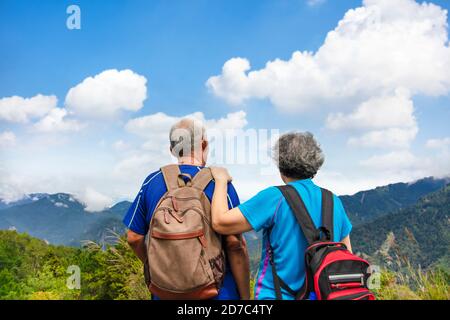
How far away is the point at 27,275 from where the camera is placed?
28.8 feet

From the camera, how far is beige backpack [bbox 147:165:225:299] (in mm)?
2469

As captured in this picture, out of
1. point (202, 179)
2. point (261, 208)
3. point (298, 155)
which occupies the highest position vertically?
point (298, 155)

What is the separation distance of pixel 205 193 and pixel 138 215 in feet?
1.80

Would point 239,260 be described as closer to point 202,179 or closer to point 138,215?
A: point 202,179

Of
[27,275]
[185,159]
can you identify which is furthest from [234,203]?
[27,275]

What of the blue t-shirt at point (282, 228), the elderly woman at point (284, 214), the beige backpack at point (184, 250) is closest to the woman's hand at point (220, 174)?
the elderly woman at point (284, 214)

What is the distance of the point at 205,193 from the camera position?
2680 millimetres

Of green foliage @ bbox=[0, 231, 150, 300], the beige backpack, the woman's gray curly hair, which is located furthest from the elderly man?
green foliage @ bbox=[0, 231, 150, 300]

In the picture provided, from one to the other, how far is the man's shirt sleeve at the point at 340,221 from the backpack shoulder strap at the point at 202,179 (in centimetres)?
83

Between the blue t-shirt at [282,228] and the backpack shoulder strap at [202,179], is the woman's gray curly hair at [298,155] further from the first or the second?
the backpack shoulder strap at [202,179]

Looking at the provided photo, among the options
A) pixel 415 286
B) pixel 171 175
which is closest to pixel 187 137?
pixel 171 175
